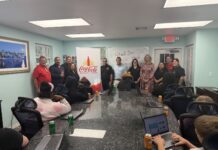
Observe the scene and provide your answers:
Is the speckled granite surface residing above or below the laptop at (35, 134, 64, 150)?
below

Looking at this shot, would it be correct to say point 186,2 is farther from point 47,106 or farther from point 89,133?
point 47,106

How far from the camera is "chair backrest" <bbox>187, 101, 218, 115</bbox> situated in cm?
182

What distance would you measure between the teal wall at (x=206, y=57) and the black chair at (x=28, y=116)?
433 cm

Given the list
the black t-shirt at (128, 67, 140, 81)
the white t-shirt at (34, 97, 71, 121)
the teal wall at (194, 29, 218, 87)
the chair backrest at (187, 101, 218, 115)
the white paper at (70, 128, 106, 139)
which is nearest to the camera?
the white paper at (70, 128, 106, 139)

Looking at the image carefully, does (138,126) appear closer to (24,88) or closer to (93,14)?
(93,14)

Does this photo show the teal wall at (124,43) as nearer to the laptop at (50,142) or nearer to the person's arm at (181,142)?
the person's arm at (181,142)

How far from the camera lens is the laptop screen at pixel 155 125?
1.52 m

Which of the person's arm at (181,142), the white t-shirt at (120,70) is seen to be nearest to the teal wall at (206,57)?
the white t-shirt at (120,70)

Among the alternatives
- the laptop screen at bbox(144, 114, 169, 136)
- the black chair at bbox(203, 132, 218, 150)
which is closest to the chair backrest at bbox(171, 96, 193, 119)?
the laptop screen at bbox(144, 114, 169, 136)

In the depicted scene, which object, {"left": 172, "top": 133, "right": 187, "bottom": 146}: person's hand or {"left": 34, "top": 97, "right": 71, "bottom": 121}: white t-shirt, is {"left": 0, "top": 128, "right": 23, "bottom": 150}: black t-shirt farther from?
{"left": 172, "top": 133, "right": 187, "bottom": 146}: person's hand

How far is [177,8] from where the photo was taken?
278 cm

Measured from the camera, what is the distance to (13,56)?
417cm

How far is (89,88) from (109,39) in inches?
127

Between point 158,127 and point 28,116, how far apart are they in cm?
142
